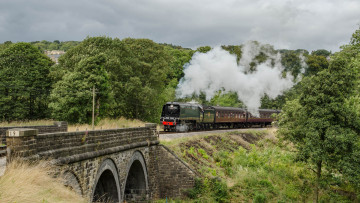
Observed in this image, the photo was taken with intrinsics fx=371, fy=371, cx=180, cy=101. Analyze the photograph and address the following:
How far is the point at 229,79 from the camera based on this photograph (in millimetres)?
44562

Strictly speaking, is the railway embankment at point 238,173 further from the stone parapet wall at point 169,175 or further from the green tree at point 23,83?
the green tree at point 23,83

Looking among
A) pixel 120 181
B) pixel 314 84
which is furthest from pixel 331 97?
pixel 120 181

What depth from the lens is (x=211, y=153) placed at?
77.3 ft

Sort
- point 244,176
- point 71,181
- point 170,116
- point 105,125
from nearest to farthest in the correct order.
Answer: point 71,181
point 244,176
point 105,125
point 170,116

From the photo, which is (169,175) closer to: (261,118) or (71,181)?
(71,181)

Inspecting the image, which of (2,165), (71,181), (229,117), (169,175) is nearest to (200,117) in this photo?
(229,117)

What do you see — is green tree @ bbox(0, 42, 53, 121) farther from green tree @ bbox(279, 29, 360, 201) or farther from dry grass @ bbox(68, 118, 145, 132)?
green tree @ bbox(279, 29, 360, 201)

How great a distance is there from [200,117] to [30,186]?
26190mm

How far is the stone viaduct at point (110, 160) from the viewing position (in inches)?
336

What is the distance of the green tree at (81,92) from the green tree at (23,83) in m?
5.31

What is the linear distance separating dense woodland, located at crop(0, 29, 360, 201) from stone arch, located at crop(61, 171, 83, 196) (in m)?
11.7

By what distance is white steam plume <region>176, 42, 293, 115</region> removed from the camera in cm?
4153

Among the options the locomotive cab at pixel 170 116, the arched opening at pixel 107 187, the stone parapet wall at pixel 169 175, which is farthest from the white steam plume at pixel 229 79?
the arched opening at pixel 107 187

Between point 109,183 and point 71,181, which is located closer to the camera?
point 71,181
